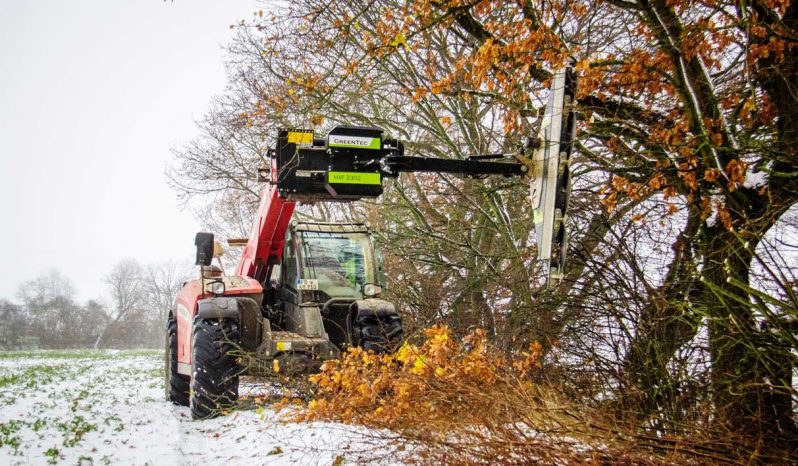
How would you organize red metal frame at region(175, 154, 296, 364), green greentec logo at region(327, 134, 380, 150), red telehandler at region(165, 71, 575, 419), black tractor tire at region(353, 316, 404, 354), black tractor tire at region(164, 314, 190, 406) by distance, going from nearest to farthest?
red telehandler at region(165, 71, 575, 419)
green greentec logo at region(327, 134, 380, 150)
black tractor tire at region(353, 316, 404, 354)
red metal frame at region(175, 154, 296, 364)
black tractor tire at region(164, 314, 190, 406)

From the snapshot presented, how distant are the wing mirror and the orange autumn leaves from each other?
6.71 ft

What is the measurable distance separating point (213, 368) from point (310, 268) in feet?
6.29

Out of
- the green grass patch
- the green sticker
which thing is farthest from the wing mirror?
the green grass patch

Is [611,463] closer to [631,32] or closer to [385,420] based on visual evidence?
[385,420]

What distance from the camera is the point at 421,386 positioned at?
5.23m

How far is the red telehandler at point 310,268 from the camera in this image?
473cm

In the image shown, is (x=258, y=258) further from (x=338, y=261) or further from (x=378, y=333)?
(x=378, y=333)

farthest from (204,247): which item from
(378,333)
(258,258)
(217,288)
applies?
(378,333)

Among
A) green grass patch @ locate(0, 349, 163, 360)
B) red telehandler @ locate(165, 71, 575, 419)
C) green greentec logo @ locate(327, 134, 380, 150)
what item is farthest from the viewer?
green grass patch @ locate(0, 349, 163, 360)

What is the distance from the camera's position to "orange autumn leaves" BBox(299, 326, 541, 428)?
4.96 metres

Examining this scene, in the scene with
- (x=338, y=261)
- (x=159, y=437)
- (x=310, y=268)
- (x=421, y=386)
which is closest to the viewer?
(x=421, y=386)

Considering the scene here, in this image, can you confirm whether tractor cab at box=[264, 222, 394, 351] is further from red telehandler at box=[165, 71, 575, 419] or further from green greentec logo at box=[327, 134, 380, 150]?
green greentec logo at box=[327, 134, 380, 150]

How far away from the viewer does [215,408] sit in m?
7.64

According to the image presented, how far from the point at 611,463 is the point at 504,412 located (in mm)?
1074
